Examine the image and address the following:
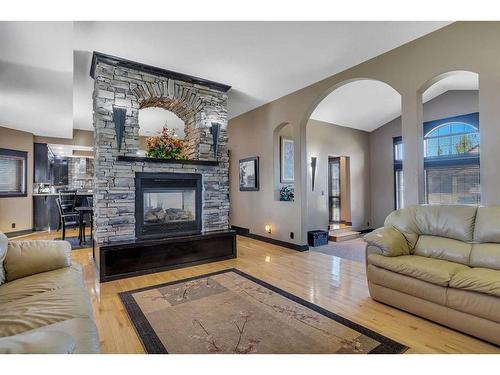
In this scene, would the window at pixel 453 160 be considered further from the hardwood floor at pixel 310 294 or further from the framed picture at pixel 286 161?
the hardwood floor at pixel 310 294

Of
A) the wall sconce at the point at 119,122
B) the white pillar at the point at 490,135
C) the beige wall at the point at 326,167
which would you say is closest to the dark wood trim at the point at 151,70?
the wall sconce at the point at 119,122

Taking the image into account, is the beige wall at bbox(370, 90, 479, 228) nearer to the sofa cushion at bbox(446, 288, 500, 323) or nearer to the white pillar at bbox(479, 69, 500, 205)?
the white pillar at bbox(479, 69, 500, 205)

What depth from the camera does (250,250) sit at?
16.1ft

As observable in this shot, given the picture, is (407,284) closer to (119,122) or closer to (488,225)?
(488,225)

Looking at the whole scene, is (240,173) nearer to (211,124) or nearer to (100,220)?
(211,124)

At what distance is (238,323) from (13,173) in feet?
26.0

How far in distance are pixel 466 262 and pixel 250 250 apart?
3240 millimetres

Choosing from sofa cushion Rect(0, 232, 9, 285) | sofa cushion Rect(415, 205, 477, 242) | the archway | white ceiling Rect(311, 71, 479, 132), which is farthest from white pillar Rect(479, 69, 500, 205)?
sofa cushion Rect(0, 232, 9, 285)

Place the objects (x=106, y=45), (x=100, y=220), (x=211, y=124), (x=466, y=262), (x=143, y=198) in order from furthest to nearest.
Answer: (x=211, y=124)
(x=143, y=198)
(x=100, y=220)
(x=106, y=45)
(x=466, y=262)

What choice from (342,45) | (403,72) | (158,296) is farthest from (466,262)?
(158,296)

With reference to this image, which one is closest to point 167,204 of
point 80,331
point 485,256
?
point 80,331

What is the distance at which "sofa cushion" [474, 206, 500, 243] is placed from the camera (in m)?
2.36

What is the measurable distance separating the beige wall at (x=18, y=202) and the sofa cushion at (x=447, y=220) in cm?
898

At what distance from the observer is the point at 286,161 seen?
18.6 feet
